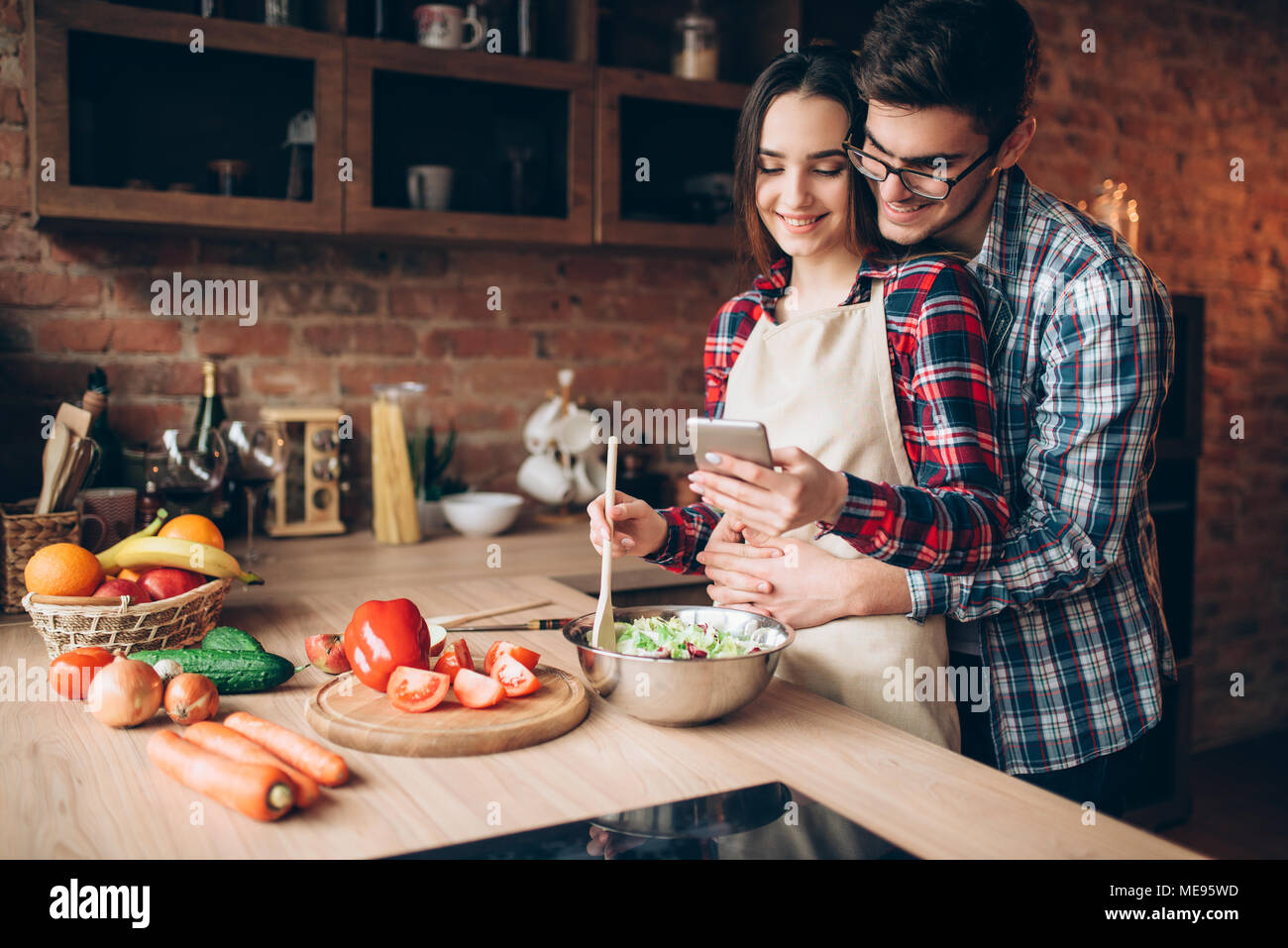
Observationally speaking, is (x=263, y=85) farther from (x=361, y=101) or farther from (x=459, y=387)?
(x=459, y=387)

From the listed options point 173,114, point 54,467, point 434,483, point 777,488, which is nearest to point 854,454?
point 777,488

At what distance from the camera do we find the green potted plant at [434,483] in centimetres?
239

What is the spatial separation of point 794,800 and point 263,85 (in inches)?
80.1

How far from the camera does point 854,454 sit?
51.3 inches

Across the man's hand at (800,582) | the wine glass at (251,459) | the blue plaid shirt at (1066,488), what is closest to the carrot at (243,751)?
the man's hand at (800,582)

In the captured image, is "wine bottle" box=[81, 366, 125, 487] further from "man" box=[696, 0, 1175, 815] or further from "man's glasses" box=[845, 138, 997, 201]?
"man's glasses" box=[845, 138, 997, 201]

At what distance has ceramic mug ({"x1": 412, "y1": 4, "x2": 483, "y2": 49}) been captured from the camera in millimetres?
2225

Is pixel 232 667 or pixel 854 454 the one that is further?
pixel 854 454

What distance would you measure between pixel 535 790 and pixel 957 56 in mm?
908

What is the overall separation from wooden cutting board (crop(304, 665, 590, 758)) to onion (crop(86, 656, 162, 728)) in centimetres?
16

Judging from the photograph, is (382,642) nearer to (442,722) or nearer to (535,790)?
(442,722)

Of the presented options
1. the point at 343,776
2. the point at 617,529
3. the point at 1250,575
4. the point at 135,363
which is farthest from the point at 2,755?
the point at 1250,575

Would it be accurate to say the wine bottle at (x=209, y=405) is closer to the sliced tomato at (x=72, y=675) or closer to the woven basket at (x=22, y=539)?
the woven basket at (x=22, y=539)

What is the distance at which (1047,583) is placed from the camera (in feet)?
3.91
